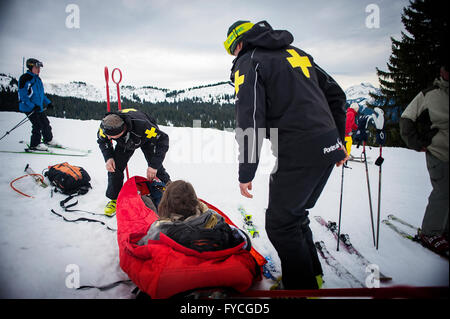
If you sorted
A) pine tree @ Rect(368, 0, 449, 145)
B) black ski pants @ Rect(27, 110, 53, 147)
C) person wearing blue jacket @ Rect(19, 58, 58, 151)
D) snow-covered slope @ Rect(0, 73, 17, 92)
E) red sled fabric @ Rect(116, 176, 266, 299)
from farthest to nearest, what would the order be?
snow-covered slope @ Rect(0, 73, 17, 92) → black ski pants @ Rect(27, 110, 53, 147) → person wearing blue jacket @ Rect(19, 58, 58, 151) → red sled fabric @ Rect(116, 176, 266, 299) → pine tree @ Rect(368, 0, 449, 145)

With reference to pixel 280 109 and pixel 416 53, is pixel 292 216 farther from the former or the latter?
pixel 416 53

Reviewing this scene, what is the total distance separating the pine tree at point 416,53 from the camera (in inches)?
38.4

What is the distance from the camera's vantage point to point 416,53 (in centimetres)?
125

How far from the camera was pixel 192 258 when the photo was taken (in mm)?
1329

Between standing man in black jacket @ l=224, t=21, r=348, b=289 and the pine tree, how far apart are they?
0.57m

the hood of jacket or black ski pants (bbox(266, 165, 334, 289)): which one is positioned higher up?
the hood of jacket

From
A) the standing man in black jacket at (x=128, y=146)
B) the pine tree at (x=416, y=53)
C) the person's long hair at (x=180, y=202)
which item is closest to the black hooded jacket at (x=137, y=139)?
the standing man in black jacket at (x=128, y=146)

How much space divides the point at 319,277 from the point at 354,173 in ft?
13.9

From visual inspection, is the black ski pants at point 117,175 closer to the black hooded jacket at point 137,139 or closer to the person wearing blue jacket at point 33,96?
the black hooded jacket at point 137,139

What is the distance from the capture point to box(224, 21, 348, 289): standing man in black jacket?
→ 129cm

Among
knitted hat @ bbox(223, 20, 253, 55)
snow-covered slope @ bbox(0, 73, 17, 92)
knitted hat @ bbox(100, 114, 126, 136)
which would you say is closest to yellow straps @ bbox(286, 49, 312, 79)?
knitted hat @ bbox(223, 20, 253, 55)

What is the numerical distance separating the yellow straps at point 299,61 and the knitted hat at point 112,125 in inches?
84.3

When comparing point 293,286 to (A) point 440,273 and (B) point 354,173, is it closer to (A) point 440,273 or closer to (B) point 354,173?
(A) point 440,273

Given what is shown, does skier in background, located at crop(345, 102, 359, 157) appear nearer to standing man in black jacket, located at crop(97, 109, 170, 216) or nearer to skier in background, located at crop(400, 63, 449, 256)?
skier in background, located at crop(400, 63, 449, 256)
